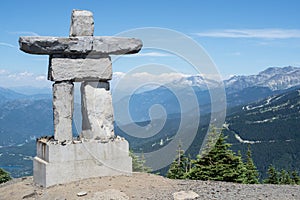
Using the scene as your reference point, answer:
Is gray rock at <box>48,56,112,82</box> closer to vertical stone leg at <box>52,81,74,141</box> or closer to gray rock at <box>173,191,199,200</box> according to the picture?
vertical stone leg at <box>52,81,74,141</box>

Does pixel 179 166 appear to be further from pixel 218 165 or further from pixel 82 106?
pixel 82 106

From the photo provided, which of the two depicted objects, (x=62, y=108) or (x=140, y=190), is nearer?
(x=140, y=190)

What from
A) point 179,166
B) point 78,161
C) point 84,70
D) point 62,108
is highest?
point 84,70

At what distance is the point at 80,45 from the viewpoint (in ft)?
53.0

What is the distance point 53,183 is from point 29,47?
5159 millimetres

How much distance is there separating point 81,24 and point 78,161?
5419 mm

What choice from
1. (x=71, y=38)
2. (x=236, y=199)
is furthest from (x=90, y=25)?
(x=236, y=199)

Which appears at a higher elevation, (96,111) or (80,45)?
(80,45)

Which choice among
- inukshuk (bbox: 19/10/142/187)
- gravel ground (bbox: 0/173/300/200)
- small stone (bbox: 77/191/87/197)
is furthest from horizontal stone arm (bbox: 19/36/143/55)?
small stone (bbox: 77/191/87/197)

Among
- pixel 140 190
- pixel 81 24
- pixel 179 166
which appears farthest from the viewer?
pixel 179 166

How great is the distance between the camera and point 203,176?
26.8 meters

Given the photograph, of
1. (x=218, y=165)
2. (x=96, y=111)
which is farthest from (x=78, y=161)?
(x=218, y=165)

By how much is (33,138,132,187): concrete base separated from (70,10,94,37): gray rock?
14.3ft

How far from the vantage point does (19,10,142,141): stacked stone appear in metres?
15.9
